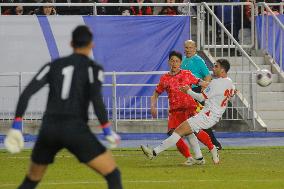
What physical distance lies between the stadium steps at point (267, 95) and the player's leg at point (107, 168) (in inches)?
677

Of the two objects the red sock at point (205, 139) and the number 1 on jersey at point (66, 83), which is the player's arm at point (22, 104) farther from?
the red sock at point (205, 139)

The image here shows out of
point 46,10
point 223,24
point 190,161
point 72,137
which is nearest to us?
point 72,137

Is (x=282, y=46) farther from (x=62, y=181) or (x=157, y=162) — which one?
(x=62, y=181)

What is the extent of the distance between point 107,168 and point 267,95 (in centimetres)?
1863

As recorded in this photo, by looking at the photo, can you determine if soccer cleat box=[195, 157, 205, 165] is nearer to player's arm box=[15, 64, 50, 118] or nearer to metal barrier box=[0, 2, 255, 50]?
player's arm box=[15, 64, 50, 118]

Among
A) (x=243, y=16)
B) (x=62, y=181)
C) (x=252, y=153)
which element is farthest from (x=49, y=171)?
(x=243, y=16)

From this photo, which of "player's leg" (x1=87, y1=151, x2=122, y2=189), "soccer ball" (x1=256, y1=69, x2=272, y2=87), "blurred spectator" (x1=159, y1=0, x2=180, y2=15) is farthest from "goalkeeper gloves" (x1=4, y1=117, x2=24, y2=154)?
"blurred spectator" (x1=159, y1=0, x2=180, y2=15)

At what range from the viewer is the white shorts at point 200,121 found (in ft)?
59.7

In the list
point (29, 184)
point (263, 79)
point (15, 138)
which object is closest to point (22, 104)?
point (15, 138)

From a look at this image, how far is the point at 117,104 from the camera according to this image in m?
27.8

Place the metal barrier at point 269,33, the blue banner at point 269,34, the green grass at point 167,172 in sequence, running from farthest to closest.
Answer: the blue banner at point 269,34 < the metal barrier at point 269,33 < the green grass at point 167,172

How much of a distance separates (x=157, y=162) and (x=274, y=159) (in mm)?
2343

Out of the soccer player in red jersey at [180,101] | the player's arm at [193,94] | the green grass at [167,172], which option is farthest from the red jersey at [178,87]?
the green grass at [167,172]

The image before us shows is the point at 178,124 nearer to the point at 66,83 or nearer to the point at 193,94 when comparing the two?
the point at 193,94
